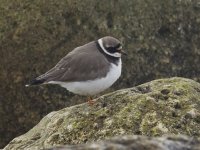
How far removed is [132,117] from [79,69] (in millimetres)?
2937

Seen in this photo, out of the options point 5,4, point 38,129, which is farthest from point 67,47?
point 38,129

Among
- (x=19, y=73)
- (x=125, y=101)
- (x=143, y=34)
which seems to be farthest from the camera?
(x=143, y=34)

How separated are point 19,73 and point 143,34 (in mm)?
3383

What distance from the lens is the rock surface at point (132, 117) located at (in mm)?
8742

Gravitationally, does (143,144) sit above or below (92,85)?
above

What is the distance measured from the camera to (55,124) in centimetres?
975

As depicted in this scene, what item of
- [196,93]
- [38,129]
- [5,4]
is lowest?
[38,129]

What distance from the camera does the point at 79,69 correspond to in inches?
457

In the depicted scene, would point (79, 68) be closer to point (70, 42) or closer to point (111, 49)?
point (111, 49)

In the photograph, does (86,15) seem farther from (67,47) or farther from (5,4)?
(5,4)

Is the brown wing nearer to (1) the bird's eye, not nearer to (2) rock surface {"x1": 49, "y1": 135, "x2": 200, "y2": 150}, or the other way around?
(1) the bird's eye

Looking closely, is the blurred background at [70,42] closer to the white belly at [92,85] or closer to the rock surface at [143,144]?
the white belly at [92,85]

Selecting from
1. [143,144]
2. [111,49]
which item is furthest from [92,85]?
[143,144]

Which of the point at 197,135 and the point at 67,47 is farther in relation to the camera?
A: the point at 67,47
